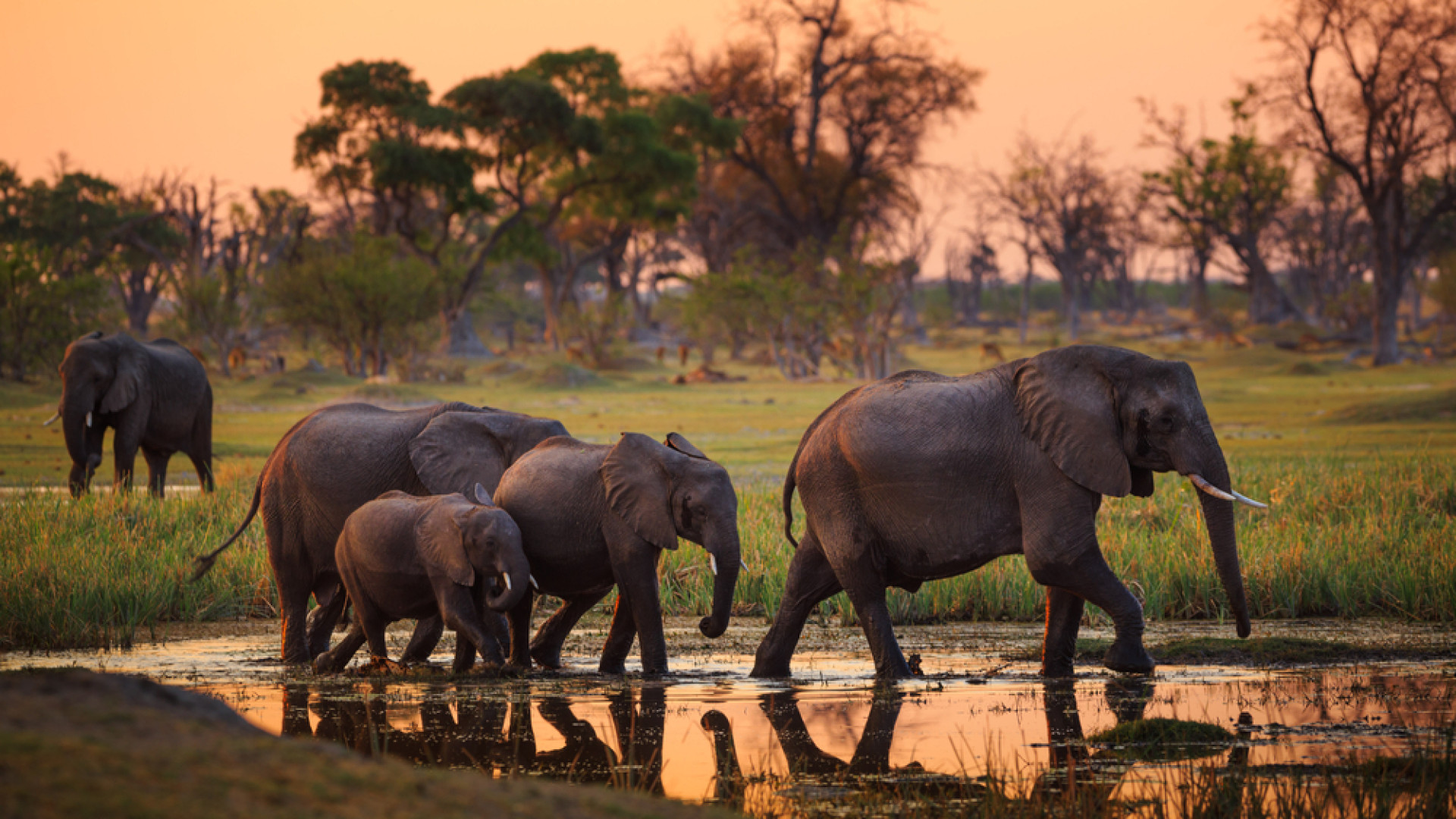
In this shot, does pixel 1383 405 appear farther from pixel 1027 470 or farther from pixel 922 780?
pixel 922 780

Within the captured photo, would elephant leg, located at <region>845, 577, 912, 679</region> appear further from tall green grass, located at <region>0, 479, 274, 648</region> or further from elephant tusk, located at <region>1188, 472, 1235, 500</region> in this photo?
tall green grass, located at <region>0, 479, 274, 648</region>

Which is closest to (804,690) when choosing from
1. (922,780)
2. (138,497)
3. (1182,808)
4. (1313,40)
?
(922,780)

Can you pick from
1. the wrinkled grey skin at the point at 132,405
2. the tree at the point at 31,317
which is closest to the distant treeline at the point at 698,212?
the tree at the point at 31,317

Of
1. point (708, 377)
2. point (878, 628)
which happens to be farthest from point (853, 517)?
point (708, 377)

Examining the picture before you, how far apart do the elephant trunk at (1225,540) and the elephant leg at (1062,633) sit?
2.23 ft

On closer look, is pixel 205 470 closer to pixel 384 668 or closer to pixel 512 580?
pixel 384 668

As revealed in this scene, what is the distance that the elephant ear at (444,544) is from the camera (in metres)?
6.51

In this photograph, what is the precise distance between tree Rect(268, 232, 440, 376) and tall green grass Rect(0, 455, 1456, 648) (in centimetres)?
2824

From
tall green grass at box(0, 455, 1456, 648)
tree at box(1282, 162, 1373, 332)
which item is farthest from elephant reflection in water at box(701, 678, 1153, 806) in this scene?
tree at box(1282, 162, 1373, 332)

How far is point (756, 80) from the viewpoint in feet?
195

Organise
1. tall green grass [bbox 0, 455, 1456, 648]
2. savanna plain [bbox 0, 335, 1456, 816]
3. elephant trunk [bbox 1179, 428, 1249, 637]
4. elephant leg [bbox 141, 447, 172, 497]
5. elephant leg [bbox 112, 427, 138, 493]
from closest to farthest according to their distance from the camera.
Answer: savanna plain [bbox 0, 335, 1456, 816]
elephant trunk [bbox 1179, 428, 1249, 637]
tall green grass [bbox 0, 455, 1456, 648]
elephant leg [bbox 112, 427, 138, 493]
elephant leg [bbox 141, 447, 172, 497]

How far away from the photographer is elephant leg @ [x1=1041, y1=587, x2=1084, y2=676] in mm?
6711

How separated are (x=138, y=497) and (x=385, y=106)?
37395mm

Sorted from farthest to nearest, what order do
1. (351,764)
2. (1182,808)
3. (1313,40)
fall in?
1. (1313,40)
2. (1182,808)
3. (351,764)
